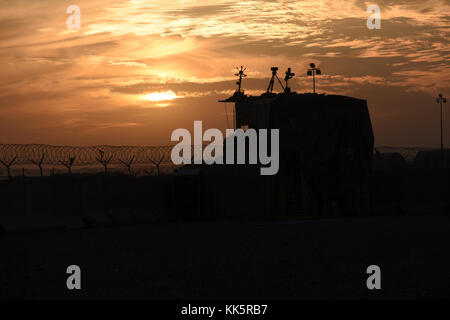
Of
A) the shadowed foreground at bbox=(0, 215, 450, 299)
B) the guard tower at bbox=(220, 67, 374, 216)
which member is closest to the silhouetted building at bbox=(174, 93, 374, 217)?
the guard tower at bbox=(220, 67, 374, 216)

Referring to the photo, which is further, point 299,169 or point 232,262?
point 299,169

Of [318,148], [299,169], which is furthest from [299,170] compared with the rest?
[318,148]

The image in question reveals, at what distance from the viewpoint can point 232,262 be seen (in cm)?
1683

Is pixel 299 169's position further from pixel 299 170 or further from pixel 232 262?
pixel 232 262

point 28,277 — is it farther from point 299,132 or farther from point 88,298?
point 299,132

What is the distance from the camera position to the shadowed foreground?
12.9 m

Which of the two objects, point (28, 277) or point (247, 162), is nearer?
point (28, 277)

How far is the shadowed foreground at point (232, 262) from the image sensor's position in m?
12.9

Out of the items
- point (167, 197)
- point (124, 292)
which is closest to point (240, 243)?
point (124, 292)

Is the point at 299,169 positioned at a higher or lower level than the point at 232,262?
higher

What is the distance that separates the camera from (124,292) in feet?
42.0

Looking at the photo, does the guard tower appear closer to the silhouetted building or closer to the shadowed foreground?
the silhouetted building

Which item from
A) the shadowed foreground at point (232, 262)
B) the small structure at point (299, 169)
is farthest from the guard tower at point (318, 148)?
the shadowed foreground at point (232, 262)
